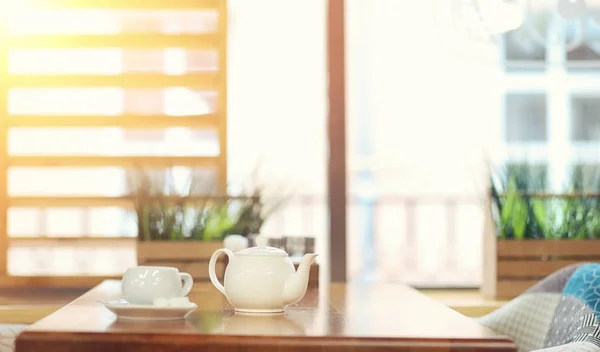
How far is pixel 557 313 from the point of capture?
89.8 inches

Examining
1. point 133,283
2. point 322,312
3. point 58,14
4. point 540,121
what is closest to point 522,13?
point 58,14

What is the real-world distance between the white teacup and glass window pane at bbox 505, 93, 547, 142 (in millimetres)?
5668

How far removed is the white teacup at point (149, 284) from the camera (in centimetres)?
169

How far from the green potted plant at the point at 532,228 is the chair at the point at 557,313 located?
834mm

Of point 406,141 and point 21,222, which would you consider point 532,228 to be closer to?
point 21,222

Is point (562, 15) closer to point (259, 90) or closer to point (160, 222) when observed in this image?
point (160, 222)

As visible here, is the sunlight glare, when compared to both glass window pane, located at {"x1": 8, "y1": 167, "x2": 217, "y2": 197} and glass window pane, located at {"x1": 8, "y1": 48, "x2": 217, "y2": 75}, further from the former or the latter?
glass window pane, located at {"x1": 8, "y1": 167, "x2": 217, "y2": 197}

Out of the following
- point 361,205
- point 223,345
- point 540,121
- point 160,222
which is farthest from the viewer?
point 540,121

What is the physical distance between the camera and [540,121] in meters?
7.36

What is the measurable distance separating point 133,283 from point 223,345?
0.34 m

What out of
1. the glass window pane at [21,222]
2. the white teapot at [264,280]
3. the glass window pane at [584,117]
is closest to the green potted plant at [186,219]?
the glass window pane at [21,222]

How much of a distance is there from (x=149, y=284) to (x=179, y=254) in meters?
1.53

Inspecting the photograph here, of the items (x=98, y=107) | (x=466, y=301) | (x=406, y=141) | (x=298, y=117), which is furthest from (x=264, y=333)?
(x=406, y=141)

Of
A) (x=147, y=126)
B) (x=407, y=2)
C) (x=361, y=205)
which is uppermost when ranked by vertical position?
(x=407, y=2)
